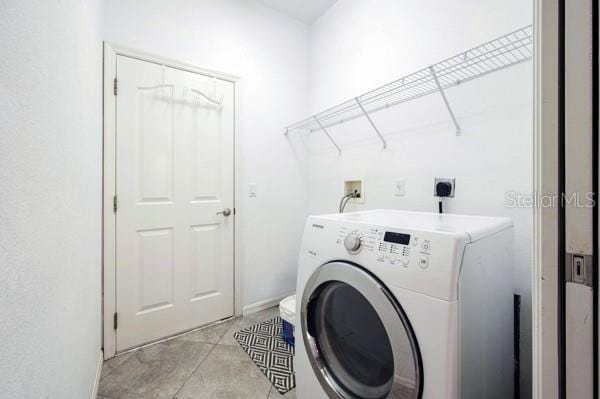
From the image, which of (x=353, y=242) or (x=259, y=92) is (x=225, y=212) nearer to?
(x=259, y=92)

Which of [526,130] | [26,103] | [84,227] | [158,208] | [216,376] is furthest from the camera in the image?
[158,208]

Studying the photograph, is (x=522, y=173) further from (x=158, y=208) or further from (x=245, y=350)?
(x=158, y=208)

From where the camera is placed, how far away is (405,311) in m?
0.80

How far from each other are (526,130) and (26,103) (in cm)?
176

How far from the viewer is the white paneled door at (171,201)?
1741mm

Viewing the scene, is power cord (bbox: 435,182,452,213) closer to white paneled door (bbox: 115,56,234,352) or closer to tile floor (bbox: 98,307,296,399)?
tile floor (bbox: 98,307,296,399)

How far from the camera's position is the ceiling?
228 centimetres

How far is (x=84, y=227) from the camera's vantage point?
1.10m

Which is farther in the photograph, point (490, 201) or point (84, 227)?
point (490, 201)

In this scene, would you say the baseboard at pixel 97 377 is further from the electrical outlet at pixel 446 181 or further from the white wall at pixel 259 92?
the electrical outlet at pixel 446 181

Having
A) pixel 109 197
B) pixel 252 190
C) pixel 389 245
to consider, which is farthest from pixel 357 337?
pixel 109 197

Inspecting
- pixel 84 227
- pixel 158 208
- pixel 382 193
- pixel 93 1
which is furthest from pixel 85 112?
pixel 382 193

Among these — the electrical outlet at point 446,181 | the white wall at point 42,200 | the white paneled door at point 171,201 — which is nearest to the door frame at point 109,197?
the white paneled door at point 171,201

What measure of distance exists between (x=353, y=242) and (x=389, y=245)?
0.44ft
